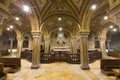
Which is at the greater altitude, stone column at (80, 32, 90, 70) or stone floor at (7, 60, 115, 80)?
stone column at (80, 32, 90, 70)

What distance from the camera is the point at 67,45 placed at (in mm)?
18922

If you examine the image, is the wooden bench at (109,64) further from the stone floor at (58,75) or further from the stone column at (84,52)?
the stone column at (84,52)

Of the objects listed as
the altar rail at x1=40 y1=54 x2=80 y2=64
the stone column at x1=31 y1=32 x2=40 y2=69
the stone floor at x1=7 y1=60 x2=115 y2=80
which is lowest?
the stone floor at x1=7 y1=60 x2=115 y2=80

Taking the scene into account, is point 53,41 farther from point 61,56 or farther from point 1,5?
point 1,5

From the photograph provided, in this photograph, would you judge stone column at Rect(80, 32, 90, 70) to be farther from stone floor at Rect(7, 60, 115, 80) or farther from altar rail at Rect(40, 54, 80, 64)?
altar rail at Rect(40, 54, 80, 64)

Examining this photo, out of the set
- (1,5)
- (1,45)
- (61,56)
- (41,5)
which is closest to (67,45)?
(61,56)

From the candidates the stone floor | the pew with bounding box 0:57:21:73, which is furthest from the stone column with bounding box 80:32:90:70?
the pew with bounding box 0:57:21:73

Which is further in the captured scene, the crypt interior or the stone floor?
the crypt interior

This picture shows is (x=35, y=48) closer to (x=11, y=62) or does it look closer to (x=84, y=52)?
(x=11, y=62)

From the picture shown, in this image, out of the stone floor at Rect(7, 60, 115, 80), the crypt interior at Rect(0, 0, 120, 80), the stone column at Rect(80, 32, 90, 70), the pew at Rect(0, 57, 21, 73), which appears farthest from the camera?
the stone column at Rect(80, 32, 90, 70)

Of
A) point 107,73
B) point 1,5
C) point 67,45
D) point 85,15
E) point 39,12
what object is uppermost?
point 39,12

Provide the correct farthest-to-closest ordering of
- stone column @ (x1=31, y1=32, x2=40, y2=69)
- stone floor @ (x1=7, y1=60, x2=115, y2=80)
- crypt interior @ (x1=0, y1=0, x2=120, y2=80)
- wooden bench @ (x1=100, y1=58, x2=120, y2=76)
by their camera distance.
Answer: stone column @ (x1=31, y1=32, x2=40, y2=69) < wooden bench @ (x1=100, y1=58, x2=120, y2=76) < crypt interior @ (x1=0, y1=0, x2=120, y2=80) < stone floor @ (x1=7, y1=60, x2=115, y2=80)

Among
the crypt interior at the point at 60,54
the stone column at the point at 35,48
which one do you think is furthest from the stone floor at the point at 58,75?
the stone column at the point at 35,48

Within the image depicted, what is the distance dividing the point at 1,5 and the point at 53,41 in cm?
1636
